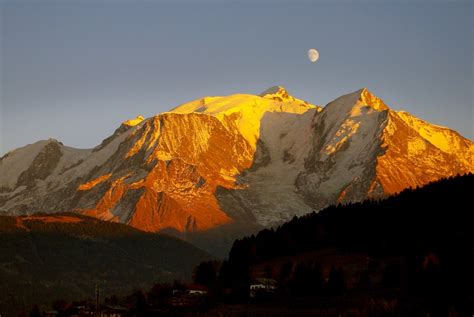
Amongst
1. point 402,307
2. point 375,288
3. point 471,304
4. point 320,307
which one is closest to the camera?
point 471,304

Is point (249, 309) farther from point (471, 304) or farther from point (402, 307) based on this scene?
point (471, 304)

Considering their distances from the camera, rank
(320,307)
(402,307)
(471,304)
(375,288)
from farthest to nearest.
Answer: (375,288) < (320,307) < (402,307) < (471,304)

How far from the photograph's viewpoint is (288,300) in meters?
199

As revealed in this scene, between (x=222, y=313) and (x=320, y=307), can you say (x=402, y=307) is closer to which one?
(x=320, y=307)

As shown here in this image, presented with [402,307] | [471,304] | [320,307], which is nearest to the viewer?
[471,304]

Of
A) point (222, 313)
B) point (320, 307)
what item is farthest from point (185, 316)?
point (320, 307)

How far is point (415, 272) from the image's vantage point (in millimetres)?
198000

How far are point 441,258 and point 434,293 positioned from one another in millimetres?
17277

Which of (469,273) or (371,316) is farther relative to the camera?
(469,273)

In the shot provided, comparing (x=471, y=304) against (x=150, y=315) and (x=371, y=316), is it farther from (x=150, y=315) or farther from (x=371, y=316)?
(x=150, y=315)

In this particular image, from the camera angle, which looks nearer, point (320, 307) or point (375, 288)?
point (320, 307)

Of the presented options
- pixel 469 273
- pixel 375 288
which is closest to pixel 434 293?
pixel 469 273

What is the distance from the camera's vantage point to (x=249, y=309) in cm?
19312

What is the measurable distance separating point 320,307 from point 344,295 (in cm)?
1045
